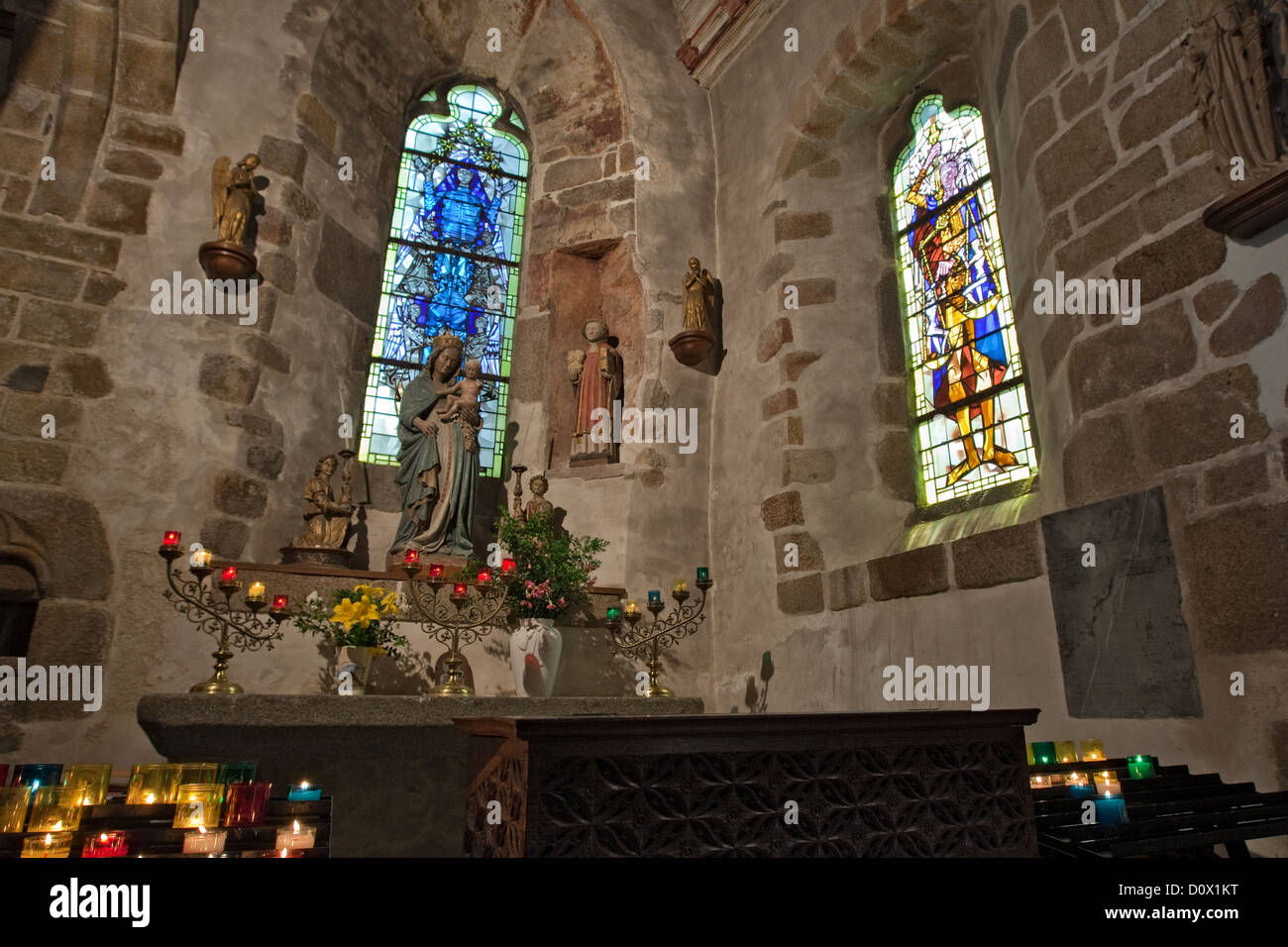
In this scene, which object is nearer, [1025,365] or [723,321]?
Result: [1025,365]

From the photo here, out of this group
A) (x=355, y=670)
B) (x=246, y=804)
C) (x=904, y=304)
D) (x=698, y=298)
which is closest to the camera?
(x=246, y=804)

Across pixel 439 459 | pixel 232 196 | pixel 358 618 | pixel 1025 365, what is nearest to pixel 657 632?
pixel 358 618

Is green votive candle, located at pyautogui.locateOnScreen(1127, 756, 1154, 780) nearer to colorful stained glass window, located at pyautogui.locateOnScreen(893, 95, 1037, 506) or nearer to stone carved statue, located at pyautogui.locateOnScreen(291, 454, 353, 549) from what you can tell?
colorful stained glass window, located at pyautogui.locateOnScreen(893, 95, 1037, 506)

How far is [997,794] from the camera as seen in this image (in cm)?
187

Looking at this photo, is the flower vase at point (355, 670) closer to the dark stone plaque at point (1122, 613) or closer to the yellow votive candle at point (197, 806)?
the yellow votive candle at point (197, 806)

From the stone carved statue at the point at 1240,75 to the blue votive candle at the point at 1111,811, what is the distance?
2224 millimetres

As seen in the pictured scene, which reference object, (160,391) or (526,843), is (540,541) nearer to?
(160,391)

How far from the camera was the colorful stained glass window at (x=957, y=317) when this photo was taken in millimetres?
4520

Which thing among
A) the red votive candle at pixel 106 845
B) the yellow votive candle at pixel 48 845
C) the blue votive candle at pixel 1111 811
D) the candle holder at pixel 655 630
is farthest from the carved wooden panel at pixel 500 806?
the candle holder at pixel 655 630

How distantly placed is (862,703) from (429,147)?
219 inches

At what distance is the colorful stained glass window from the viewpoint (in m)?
4.52

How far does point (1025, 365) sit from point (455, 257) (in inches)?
174

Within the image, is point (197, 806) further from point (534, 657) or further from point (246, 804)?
point (534, 657)

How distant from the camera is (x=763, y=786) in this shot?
176 cm
